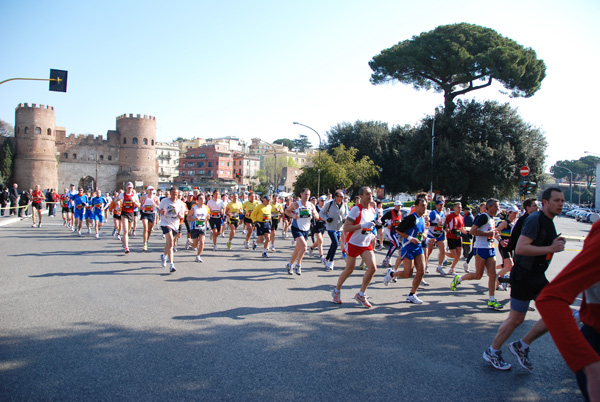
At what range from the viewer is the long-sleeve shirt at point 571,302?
2065 millimetres

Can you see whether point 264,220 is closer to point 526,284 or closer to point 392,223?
point 392,223

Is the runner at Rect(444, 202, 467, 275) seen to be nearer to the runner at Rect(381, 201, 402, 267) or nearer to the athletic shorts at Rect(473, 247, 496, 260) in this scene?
the runner at Rect(381, 201, 402, 267)

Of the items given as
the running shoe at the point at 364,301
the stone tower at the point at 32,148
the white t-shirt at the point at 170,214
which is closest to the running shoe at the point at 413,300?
the running shoe at the point at 364,301

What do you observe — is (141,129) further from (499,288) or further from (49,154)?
(499,288)

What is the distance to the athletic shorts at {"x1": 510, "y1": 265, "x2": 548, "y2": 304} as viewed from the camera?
438 cm

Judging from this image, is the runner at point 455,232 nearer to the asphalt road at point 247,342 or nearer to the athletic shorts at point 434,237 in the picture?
the athletic shorts at point 434,237

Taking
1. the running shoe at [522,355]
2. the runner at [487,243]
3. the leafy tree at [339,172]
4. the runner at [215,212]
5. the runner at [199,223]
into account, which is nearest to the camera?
the running shoe at [522,355]

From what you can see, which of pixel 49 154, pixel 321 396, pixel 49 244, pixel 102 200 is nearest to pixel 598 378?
pixel 321 396

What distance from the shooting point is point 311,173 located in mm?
41062

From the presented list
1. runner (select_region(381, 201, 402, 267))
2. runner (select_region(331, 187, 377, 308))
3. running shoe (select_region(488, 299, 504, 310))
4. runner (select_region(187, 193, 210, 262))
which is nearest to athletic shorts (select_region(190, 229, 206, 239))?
runner (select_region(187, 193, 210, 262))

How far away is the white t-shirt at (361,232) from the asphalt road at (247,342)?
1.04 meters

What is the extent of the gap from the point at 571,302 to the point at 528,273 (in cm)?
262

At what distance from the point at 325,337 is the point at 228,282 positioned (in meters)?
3.64

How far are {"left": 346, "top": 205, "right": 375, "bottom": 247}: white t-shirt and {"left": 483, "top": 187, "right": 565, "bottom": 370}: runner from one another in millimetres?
2507
